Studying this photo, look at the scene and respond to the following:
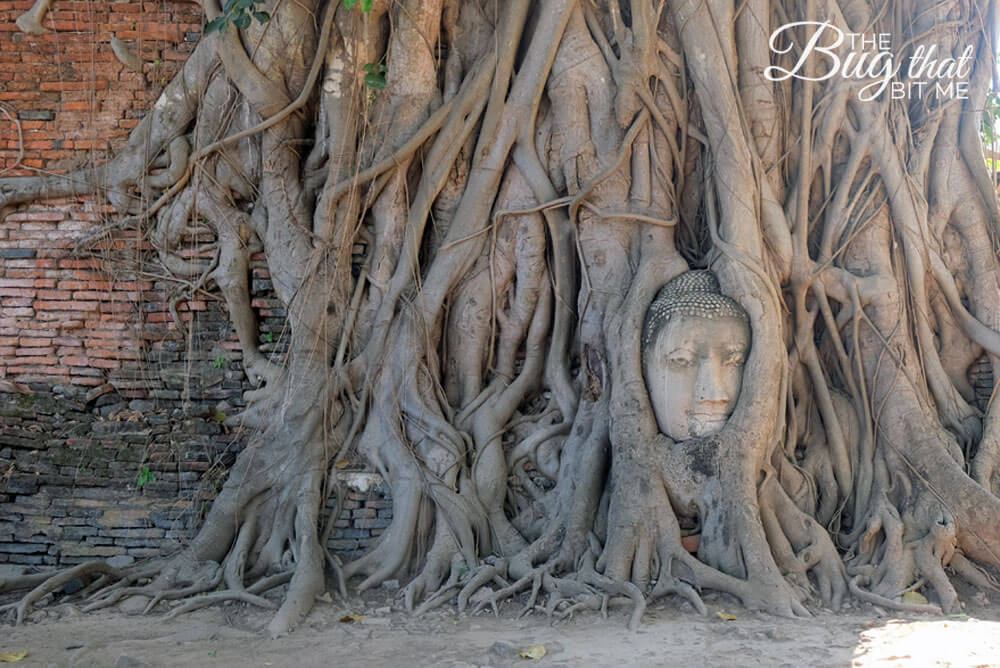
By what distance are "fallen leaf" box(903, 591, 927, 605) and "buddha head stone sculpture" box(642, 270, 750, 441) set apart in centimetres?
108

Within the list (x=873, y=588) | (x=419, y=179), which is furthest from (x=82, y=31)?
(x=873, y=588)

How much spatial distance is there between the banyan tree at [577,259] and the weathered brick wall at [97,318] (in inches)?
7.0

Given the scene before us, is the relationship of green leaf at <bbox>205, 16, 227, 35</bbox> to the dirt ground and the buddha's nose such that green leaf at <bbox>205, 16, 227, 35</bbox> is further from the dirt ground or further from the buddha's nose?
the buddha's nose

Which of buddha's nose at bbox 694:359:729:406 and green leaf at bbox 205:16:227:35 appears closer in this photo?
buddha's nose at bbox 694:359:729:406

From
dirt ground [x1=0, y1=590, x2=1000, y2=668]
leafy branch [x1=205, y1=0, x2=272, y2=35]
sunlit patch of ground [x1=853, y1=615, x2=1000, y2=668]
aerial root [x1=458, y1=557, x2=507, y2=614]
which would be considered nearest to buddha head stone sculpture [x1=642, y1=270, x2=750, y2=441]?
dirt ground [x1=0, y1=590, x2=1000, y2=668]

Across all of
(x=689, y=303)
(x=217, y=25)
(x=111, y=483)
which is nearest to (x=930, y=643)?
(x=689, y=303)

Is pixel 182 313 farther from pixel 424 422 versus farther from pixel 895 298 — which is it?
pixel 895 298

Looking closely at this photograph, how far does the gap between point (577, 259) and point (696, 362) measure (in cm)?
99

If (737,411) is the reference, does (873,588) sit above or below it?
below

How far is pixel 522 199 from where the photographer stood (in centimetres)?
499

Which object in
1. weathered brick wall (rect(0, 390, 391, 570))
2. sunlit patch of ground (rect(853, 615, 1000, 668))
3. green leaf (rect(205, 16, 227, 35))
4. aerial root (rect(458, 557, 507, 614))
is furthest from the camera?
weathered brick wall (rect(0, 390, 391, 570))

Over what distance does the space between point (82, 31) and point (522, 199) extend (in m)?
2.84

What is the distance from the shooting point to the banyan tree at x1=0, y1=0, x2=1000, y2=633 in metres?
4.36

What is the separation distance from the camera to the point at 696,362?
4.33 metres
